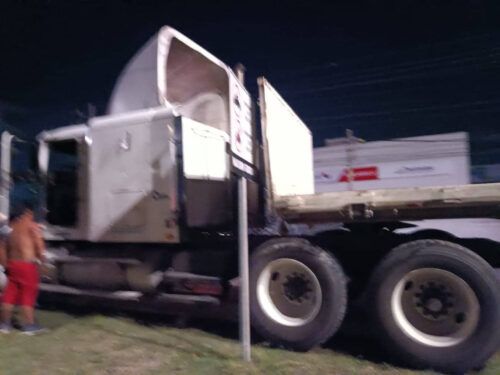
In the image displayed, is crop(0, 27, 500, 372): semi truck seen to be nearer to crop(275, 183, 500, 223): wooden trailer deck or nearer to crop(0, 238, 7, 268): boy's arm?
crop(275, 183, 500, 223): wooden trailer deck

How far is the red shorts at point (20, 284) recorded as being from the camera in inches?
228

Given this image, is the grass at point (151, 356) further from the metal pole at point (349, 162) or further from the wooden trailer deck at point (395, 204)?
the metal pole at point (349, 162)

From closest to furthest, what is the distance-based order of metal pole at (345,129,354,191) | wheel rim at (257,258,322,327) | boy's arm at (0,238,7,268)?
wheel rim at (257,258,322,327) → boy's arm at (0,238,7,268) → metal pole at (345,129,354,191)

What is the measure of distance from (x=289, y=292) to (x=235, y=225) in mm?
1373

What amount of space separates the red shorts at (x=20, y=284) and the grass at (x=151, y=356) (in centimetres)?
43

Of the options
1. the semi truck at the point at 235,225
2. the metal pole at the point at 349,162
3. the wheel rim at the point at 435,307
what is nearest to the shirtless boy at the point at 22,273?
the semi truck at the point at 235,225

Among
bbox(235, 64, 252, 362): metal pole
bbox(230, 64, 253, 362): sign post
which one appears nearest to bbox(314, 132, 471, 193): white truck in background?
bbox(230, 64, 253, 362): sign post

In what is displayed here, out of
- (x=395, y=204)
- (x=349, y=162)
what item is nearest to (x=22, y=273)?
(x=395, y=204)

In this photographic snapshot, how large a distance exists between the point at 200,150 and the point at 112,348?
254cm

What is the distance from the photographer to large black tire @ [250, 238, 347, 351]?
473cm

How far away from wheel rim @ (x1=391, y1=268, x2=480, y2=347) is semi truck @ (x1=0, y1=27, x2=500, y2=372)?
0.01 meters

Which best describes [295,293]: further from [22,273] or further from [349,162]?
[349,162]

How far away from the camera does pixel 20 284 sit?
5.84 meters

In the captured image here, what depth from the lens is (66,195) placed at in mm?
6836
